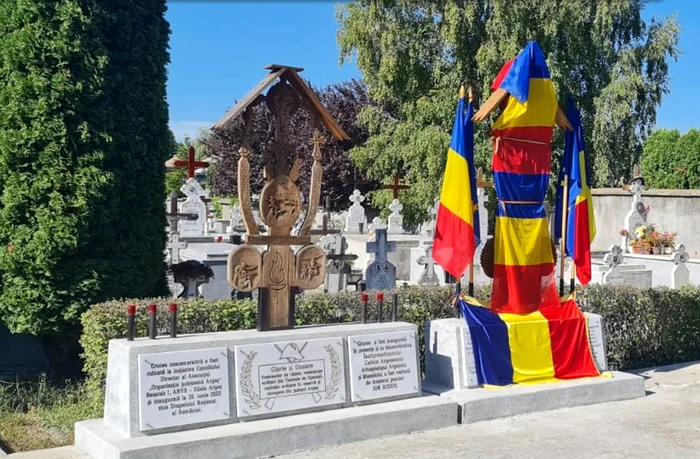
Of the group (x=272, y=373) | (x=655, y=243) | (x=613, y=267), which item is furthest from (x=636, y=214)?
(x=272, y=373)

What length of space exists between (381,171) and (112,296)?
679 inches

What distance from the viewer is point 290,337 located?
6.04 meters

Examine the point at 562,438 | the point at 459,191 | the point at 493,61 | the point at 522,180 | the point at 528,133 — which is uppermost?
the point at 493,61

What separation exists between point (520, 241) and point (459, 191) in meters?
0.91

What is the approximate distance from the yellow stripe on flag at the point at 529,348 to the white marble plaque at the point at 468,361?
47 cm

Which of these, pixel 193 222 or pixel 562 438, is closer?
pixel 562 438

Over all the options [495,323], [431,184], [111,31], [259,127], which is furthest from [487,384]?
[259,127]

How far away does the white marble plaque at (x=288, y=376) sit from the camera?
18.9ft

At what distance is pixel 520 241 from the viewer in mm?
7531

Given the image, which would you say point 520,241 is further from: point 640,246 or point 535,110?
point 640,246

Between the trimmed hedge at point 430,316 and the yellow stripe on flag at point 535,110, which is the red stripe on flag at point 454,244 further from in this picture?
the yellow stripe on flag at point 535,110

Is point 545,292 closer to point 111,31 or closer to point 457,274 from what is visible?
point 457,274

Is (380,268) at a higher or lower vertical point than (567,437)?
higher

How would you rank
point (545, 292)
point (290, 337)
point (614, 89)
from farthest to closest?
point (614, 89) → point (545, 292) → point (290, 337)
